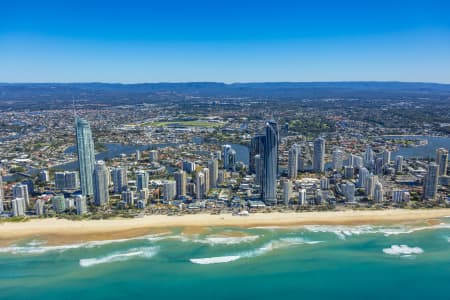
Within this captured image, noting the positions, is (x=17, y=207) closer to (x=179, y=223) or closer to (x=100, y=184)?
(x=100, y=184)

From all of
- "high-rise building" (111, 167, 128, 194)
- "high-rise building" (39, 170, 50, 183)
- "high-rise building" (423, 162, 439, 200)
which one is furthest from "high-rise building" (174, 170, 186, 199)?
"high-rise building" (423, 162, 439, 200)

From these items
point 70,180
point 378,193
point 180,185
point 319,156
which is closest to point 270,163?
point 180,185

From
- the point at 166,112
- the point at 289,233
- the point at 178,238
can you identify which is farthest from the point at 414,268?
the point at 166,112

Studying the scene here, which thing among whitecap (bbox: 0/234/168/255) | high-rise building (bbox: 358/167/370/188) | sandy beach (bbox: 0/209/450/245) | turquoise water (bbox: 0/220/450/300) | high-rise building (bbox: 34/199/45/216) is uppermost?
high-rise building (bbox: 358/167/370/188)

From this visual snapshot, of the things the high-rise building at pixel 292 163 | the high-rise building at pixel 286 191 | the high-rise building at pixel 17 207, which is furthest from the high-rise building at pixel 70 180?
the high-rise building at pixel 292 163

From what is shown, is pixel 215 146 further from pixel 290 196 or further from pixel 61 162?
pixel 290 196

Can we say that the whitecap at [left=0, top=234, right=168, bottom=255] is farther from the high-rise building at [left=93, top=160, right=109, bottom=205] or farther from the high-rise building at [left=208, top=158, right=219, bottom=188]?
the high-rise building at [left=208, top=158, right=219, bottom=188]
